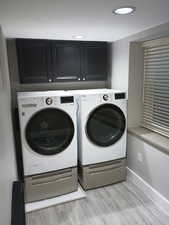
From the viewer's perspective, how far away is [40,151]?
2311mm

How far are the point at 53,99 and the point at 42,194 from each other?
49.3 inches

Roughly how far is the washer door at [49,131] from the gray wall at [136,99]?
980 millimetres

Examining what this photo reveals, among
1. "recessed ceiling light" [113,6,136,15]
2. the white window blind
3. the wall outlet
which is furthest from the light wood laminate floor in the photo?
"recessed ceiling light" [113,6,136,15]

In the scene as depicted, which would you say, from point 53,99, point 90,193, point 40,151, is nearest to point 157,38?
point 53,99

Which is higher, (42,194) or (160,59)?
(160,59)

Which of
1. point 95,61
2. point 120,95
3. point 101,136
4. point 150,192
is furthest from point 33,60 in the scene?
point 150,192

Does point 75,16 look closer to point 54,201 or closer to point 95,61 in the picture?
A: point 95,61

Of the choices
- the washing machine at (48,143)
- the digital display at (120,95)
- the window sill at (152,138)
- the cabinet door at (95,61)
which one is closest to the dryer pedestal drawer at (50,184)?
the washing machine at (48,143)

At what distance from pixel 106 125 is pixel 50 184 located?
110 centimetres

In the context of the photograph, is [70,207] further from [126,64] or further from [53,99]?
[126,64]

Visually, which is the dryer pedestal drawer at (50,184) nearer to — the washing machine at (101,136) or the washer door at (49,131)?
the washing machine at (101,136)

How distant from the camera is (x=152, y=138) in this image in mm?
2375

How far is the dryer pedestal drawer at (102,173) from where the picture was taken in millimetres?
2580

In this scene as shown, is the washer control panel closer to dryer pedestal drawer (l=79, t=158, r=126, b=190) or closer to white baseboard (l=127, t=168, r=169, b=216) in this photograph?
dryer pedestal drawer (l=79, t=158, r=126, b=190)
